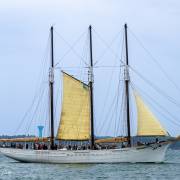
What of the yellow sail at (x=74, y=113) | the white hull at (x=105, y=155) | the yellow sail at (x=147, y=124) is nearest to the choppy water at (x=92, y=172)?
the white hull at (x=105, y=155)

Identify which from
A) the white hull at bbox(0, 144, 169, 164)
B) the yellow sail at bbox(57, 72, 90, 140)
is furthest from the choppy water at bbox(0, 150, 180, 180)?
the yellow sail at bbox(57, 72, 90, 140)

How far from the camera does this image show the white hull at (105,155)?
243 feet

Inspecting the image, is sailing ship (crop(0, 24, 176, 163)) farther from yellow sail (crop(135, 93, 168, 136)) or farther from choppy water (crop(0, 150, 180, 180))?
choppy water (crop(0, 150, 180, 180))

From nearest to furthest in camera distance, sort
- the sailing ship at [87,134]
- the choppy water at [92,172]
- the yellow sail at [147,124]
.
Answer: the choppy water at [92,172] → the yellow sail at [147,124] → the sailing ship at [87,134]

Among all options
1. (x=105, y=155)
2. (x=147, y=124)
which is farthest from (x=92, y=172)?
(x=147, y=124)

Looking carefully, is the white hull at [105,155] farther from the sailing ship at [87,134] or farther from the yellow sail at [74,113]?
the yellow sail at [74,113]

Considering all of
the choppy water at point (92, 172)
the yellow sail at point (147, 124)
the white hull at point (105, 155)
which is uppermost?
the yellow sail at point (147, 124)

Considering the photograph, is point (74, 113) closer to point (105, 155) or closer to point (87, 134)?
point (87, 134)

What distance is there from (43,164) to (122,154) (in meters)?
9.31

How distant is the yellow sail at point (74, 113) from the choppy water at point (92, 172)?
191 inches

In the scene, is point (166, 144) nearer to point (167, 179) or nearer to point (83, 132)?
point (83, 132)

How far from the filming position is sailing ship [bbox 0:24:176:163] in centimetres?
7388

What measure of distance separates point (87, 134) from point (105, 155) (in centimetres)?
418

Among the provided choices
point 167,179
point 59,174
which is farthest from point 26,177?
point 167,179
